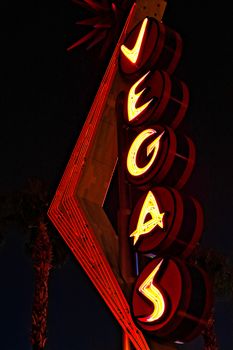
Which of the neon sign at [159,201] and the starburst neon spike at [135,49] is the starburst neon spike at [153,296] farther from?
the starburst neon spike at [135,49]

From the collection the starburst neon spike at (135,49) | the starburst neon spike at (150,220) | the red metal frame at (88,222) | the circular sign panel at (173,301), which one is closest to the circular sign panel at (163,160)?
the starburst neon spike at (150,220)

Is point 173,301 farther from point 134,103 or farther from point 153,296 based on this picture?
point 134,103

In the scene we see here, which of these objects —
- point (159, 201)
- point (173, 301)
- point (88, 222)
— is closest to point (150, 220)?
point (159, 201)

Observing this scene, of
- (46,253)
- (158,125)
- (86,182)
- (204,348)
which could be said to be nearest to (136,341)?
(86,182)

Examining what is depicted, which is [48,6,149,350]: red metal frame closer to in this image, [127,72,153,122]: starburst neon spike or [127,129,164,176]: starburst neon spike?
[127,72,153,122]: starburst neon spike

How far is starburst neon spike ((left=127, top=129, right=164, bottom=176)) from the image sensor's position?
10.4 meters

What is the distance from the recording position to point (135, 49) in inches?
487

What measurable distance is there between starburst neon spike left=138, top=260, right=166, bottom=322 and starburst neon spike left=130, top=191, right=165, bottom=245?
2.32 feet

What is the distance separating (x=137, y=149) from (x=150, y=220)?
1631 mm

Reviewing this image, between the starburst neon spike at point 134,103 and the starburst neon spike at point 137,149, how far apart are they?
22.0 inches

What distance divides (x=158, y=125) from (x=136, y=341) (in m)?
3.95

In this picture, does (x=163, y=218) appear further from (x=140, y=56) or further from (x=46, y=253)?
(x=46, y=253)

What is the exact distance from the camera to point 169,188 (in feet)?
32.2

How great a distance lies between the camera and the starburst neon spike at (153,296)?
897cm
